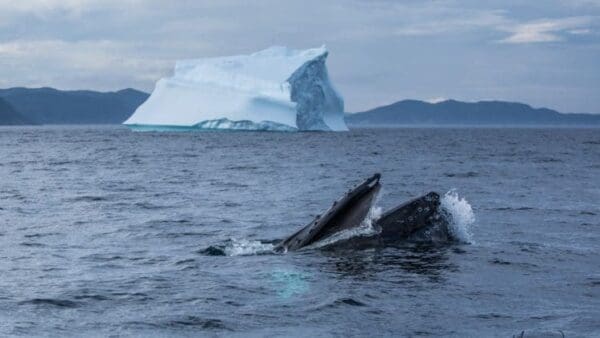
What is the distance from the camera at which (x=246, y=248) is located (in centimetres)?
1634

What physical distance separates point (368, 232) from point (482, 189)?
18829 millimetres

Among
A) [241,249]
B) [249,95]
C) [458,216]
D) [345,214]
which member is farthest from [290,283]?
[249,95]

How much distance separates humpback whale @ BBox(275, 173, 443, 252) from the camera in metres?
14.4

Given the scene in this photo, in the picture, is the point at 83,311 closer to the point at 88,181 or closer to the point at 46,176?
the point at 88,181

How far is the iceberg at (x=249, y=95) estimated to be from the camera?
98.2 meters

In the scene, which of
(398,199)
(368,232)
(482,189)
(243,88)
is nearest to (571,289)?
(368,232)

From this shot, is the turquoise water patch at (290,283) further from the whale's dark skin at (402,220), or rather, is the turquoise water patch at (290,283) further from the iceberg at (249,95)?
the iceberg at (249,95)

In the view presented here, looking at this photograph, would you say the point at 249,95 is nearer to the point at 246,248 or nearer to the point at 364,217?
the point at 246,248

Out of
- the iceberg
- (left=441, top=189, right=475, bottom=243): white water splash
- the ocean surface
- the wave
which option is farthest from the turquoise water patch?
the iceberg

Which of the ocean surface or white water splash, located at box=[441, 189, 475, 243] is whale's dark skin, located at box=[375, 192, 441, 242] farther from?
white water splash, located at box=[441, 189, 475, 243]

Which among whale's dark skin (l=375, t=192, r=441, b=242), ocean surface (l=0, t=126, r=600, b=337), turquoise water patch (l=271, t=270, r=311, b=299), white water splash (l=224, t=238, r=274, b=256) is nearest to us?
ocean surface (l=0, t=126, r=600, b=337)

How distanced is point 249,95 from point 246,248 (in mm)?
83236

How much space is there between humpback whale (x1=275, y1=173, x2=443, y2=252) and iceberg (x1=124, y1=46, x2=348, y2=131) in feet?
263

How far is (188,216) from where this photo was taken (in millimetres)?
22922
